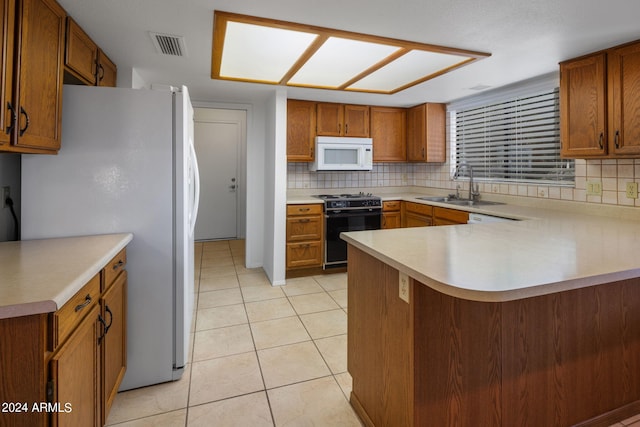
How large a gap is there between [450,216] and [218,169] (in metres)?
3.99

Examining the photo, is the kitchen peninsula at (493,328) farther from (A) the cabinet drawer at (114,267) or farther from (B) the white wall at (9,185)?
(B) the white wall at (9,185)

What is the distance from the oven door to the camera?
153 inches

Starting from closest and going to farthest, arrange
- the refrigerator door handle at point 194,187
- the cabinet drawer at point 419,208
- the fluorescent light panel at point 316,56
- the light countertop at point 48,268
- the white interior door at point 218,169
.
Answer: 1. the light countertop at point 48,268
2. the fluorescent light panel at point 316,56
3. the refrigerator door handle at point 194,187
4. the cabinet drawer at point 419,208
5. the white interior door at point 218,169

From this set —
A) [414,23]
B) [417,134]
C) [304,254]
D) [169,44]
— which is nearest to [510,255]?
[414,23]

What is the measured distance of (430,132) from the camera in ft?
13.9

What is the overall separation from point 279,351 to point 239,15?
2.08 metres

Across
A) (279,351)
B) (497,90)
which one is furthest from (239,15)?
(497,90)

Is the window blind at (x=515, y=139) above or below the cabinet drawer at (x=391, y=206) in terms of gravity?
above

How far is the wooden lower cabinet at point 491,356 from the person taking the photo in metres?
1.26

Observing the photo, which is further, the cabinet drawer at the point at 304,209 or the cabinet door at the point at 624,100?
the cabinet drawer at the point at 304,209

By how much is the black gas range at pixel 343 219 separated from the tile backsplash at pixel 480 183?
610 millimetres

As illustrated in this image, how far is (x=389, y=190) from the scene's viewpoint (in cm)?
485

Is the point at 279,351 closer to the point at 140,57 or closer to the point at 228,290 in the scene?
the point at 228,290

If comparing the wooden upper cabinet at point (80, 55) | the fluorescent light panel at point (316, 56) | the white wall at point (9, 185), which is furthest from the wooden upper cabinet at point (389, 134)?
the white wall at point (9, 185)
